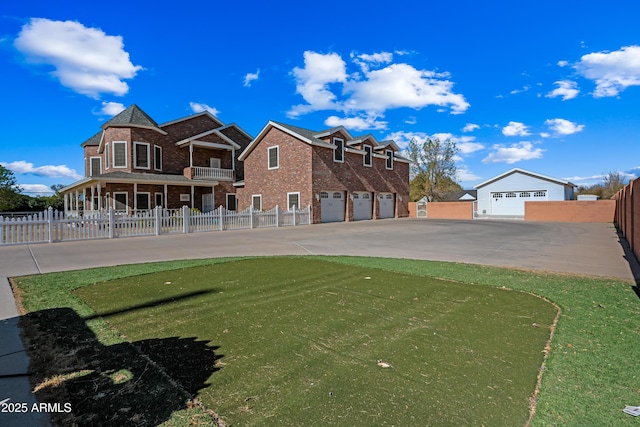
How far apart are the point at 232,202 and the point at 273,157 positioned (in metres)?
5.79

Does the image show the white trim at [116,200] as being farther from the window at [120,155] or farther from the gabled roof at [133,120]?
the gabled roof at [133,120]

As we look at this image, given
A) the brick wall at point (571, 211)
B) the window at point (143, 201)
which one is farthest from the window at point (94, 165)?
the brick wall at point (571, 211)

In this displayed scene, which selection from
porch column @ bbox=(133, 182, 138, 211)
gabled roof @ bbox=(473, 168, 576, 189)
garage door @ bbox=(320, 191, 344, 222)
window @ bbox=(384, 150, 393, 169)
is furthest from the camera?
gabled roof @ bbox=(473, 168, 576, 189)

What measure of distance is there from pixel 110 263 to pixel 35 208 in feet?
160

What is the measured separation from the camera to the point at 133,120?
23.7 m

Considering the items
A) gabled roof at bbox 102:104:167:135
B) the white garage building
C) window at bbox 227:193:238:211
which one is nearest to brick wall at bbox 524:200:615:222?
the white garage building

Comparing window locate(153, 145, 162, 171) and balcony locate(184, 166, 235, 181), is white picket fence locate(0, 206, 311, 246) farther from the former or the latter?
window locate(153, 145, 162, 171)

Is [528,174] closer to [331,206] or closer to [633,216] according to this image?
[331,206]

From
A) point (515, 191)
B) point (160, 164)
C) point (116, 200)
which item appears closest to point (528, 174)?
point (515, 191)

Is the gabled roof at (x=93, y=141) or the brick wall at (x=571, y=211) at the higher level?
the gabled roof at (x=93, y=141)

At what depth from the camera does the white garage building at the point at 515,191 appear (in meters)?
33.5

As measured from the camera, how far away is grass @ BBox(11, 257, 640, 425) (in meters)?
2.30

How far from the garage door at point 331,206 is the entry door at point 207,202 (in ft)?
30.8

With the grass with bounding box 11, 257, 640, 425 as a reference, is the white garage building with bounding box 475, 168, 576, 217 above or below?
above
